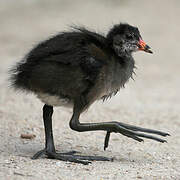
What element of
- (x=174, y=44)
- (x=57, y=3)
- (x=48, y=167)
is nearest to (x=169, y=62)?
(x=174, y=44)

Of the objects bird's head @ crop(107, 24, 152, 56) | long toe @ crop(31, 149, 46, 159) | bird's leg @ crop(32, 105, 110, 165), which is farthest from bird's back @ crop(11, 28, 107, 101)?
long toe @ crop(31, 149, 46, 159)

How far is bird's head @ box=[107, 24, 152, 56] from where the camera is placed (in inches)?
208

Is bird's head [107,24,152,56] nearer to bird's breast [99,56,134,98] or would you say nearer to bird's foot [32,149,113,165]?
bird's breast [99,56,134,98]

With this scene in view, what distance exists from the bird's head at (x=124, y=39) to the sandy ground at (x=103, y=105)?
126 cm

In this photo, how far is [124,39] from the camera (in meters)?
5.34

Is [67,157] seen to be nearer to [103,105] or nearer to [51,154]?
[51,154]

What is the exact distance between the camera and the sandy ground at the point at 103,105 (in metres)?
4.79

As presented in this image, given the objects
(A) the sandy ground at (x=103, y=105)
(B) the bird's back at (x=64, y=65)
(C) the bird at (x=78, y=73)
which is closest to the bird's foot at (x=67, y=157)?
(C) the bird at (x=78, y=73)

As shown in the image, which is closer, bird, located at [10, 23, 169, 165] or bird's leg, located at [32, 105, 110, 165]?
bird, located at [10, 23, 169, 165]

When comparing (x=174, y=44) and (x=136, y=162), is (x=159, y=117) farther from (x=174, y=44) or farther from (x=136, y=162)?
(x=174, y=44)

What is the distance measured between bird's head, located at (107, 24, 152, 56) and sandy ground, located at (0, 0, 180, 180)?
1264mm

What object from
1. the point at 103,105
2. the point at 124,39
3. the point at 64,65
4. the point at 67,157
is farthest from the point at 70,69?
the point at 103,105

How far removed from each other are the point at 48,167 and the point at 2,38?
8.60 meters

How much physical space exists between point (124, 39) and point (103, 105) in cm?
289
